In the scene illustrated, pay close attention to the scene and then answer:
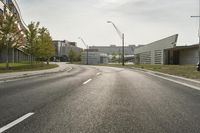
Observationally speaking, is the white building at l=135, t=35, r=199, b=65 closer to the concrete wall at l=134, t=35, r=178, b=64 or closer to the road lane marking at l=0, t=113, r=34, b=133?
the concrete wall at l=134, t=35, r=178, b=64

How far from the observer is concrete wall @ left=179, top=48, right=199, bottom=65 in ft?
182

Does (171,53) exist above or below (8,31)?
below

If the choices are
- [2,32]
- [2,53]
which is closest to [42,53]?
[2,53]

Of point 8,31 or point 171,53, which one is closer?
point 8,31

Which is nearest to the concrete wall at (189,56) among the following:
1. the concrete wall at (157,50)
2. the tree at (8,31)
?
the concrete wall at (157,50)

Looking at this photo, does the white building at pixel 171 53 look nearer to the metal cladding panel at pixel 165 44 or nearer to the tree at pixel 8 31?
the metal cladding panel at pixel 165 44

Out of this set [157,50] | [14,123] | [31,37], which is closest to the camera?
[14,123]

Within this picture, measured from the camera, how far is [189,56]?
2319 inches

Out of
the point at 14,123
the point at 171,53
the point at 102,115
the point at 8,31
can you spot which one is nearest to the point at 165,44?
the point at 171,53

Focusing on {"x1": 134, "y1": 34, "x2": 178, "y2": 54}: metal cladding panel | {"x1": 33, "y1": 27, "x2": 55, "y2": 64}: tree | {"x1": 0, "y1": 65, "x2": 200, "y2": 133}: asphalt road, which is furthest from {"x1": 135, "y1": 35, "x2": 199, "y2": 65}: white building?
{"x1": 0, "y1": 65, "x2": 200, "y2": 133}: asphalt road

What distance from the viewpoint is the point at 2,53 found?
178 ft

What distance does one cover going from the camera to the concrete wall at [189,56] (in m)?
55.5

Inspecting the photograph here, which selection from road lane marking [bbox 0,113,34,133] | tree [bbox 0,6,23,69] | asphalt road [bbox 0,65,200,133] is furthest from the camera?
tree [bbox 0,6,23,69]

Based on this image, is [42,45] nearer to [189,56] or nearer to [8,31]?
[8,31]
